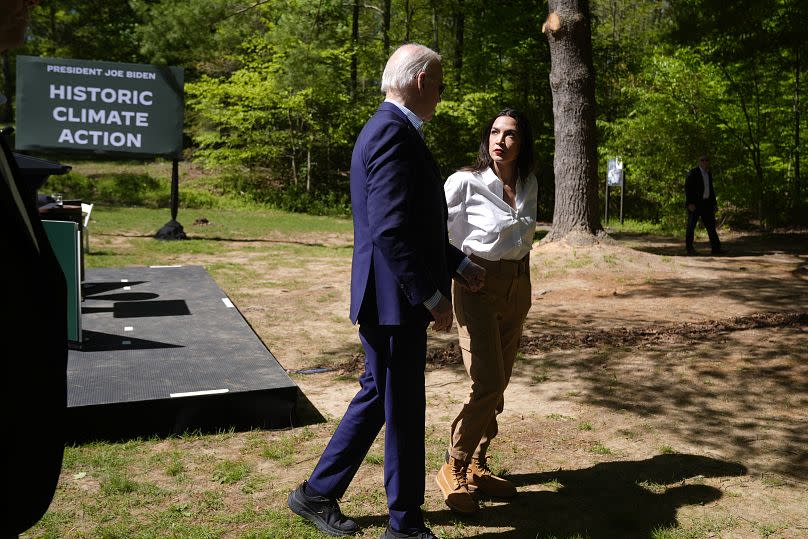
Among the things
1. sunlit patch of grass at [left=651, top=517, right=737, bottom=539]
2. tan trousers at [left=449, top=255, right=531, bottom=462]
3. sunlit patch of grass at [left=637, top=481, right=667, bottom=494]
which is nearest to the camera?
sunlit patch of grass at [left=651, top=517, right=737, bottom=539]

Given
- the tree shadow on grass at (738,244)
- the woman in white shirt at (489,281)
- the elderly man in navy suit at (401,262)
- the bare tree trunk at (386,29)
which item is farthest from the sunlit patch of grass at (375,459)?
the bare tree trunk at (386,29)

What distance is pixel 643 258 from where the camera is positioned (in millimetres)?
10906

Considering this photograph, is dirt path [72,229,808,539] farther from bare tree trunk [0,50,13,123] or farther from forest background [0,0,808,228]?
bare tree trunk [0,50,13,123]

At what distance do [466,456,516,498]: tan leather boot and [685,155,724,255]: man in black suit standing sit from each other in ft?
38.5

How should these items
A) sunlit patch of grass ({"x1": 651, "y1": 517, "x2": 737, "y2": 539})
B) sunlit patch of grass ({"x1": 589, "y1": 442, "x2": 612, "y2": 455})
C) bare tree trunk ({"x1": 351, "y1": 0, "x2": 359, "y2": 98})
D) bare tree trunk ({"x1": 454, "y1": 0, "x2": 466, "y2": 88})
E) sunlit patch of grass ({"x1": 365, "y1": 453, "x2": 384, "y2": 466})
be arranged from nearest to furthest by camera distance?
sunlit patch of grass ({"x1": 651, "y1": 517, "x2": 737, "y2": 539}) → sunlit patch of grass ({"x1": 365, "y1": 453, "x2": 384, "y2": 466}) → sunlit patch of grass ({"x1": 589, "y1": 442, "x2": 612, "y2": 455}) → bare tree trunk ({"x1": 351, "y1": 0, "x2": 359, "y2": 98}) → bare tree trunk ({"x1": 454, "y1": 0, "x2": 466, "y2": 88})

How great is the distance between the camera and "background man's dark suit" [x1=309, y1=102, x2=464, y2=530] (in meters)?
2.87

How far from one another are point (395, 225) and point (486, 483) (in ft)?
5.15

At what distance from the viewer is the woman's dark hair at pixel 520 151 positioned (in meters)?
3.75

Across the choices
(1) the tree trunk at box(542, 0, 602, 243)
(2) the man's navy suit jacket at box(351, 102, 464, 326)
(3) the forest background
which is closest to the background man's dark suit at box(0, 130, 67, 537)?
(2) the man's navy suit jacket at box(351, 102, 464, 326)

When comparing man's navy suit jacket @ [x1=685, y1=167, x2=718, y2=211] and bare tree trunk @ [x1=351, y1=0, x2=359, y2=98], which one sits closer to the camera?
man's navy suit jacket @ [x1=685, y1=167, x2=718, y2=211]

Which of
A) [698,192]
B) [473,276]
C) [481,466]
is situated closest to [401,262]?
[473,276]

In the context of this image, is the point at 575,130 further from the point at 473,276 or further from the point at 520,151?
the point at 473,276

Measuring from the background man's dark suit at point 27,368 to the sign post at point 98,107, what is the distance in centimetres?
1333

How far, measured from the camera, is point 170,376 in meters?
4.95
